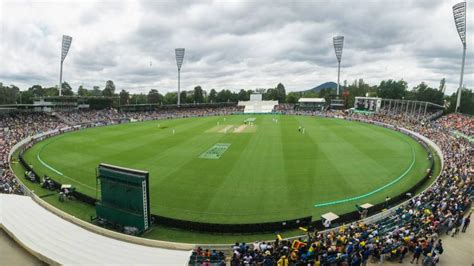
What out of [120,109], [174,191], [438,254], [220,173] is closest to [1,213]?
[174,191]

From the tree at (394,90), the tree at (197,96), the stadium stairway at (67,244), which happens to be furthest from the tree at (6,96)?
the tree at (394,90)

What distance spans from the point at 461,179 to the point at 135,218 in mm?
22834

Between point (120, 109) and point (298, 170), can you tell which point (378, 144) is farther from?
point (120, 109)

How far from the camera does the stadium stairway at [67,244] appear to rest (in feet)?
38.2

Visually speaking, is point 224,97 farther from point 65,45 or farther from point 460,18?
point 460,18

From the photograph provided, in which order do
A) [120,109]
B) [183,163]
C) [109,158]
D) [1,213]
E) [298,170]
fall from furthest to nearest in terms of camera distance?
[120,109] < [109,158] < [183,163] < [298,170] < [1,213]

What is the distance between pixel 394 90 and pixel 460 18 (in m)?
70.1

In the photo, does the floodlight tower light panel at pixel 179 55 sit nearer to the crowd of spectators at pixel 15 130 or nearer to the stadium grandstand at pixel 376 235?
the crowd of spectators at pixel 15 130

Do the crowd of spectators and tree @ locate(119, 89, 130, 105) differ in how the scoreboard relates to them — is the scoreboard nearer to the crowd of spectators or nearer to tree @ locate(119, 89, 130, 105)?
the crowd of spectators

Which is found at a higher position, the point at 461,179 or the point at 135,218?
the point at 461,179

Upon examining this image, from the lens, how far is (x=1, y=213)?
14.9m

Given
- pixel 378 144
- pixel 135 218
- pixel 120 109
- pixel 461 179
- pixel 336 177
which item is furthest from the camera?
pixel 120 109

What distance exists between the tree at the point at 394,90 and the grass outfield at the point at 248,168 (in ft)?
241

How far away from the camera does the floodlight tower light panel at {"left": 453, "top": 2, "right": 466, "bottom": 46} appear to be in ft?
141
